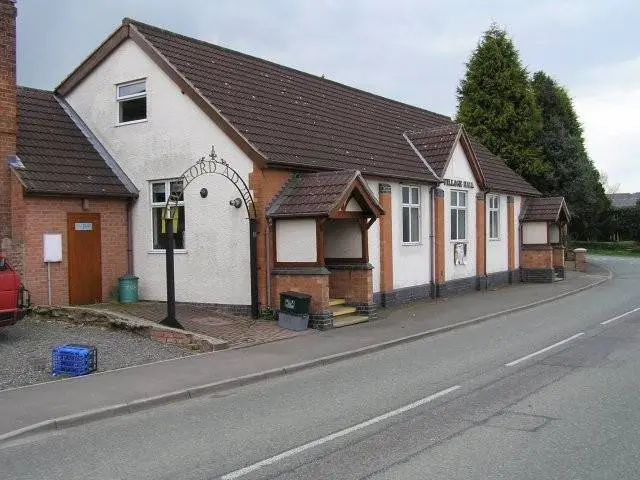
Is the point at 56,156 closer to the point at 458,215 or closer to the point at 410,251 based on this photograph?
the point at 410,251

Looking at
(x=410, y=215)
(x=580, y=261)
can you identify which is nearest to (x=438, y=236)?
(x=410, y=215)

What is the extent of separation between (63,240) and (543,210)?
19.3 meters

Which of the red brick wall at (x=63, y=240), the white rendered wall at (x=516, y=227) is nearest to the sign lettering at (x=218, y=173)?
the red brick wall at (x=63, y=240)

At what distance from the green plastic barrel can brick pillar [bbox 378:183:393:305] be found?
657 centimetres

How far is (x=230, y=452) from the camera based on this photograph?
6.16m

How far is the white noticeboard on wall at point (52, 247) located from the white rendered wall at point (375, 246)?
7.74 meters

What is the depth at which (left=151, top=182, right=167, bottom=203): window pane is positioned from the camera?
1681 cm

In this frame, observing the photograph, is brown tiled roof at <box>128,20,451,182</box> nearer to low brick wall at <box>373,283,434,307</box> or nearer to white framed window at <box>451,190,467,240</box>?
white framed window at <box>451,190,467,240</box>

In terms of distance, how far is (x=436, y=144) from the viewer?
21.3 meters

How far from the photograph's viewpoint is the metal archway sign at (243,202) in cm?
1293

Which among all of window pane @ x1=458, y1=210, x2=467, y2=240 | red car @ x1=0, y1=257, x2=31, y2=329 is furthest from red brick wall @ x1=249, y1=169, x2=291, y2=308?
window pane @ x1=458, y1=210, x2=467, y2=240

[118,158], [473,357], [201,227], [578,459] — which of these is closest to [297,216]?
[201,227]

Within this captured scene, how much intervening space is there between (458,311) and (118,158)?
395 inches

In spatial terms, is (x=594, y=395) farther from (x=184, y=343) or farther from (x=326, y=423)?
(x=184, y=343)
